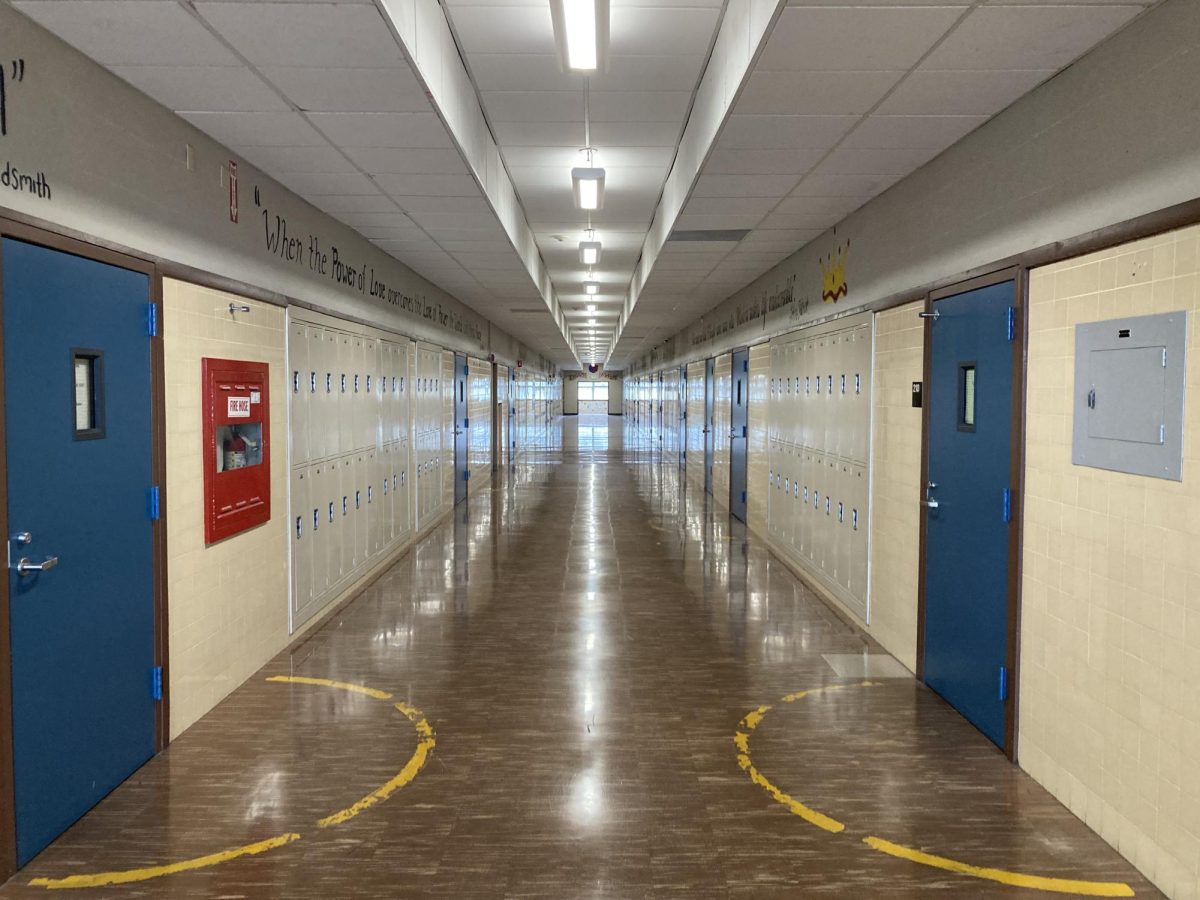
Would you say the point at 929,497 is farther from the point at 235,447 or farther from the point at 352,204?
the point at 352,204

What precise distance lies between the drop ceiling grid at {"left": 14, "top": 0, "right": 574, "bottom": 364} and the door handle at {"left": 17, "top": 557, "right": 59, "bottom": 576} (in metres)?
1.82

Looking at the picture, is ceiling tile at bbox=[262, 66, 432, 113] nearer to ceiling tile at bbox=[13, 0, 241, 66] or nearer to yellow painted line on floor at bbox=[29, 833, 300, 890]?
ceiling tile at bbox=[13, 0, 241, 66]

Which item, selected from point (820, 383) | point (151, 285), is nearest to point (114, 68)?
point (151, 285)

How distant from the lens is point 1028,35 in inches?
122

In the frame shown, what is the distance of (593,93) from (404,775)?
3.63 m

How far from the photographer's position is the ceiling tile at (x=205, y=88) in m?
3.45

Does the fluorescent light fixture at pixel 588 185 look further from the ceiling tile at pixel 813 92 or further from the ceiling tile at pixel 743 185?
the ceiling tile at pixel 813 92

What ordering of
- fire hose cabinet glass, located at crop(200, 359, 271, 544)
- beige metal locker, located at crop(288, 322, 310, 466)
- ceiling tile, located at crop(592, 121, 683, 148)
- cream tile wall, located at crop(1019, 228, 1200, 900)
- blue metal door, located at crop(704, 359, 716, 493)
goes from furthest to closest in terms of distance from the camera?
blue metal door, located at crop(704, 359, 716, 493) → beige metal locker, located at crop(288, 322, 310, 466) → ceiling tile, located at crop(592, 121, 683, 148) → fire hose cabinet glass, located at crop(200, 359, 271, 544) → cream tile wall, located at crop(1019, 228, 1200, 900)

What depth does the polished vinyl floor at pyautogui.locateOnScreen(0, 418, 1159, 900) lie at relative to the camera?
2.93 meters

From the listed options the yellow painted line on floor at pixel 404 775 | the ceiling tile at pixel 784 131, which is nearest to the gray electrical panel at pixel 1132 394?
the ceiling tile at pixel 784 131

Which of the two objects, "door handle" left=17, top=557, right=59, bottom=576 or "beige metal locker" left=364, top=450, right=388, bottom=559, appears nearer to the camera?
"door handle" left=17, top=557, right=59, bottom=576

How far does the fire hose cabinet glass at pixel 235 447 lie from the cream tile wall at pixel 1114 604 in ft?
12.5

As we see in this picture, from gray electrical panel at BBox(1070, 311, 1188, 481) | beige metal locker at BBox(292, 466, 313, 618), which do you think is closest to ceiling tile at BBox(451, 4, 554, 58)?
gray electrical panel at BBox(1070, 311, 1188, 481)

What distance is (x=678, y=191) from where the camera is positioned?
6156 millimetres
